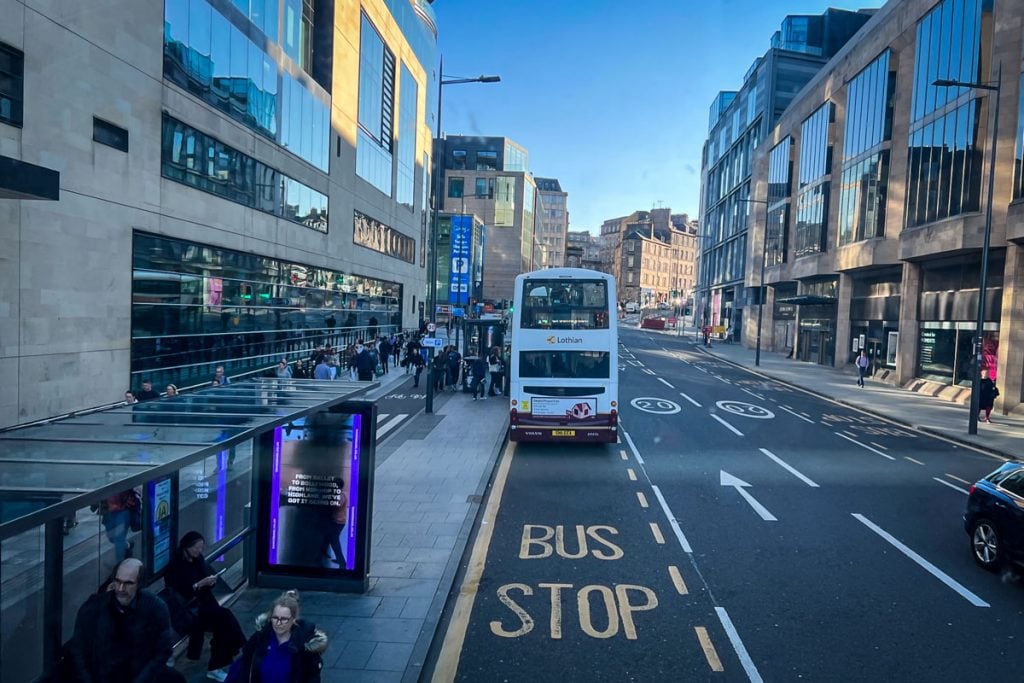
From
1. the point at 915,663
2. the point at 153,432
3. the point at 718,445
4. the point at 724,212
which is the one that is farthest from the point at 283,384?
the point at 724,212

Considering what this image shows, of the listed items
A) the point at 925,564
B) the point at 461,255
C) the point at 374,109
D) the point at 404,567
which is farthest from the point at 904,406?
the point at 461,255

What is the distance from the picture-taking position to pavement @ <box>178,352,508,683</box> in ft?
19.8

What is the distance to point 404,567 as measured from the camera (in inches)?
323

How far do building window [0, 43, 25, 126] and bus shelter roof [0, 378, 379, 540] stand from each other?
29.8 ft

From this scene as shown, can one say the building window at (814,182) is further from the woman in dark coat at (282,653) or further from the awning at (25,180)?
the woman in dark coat at (282,653)

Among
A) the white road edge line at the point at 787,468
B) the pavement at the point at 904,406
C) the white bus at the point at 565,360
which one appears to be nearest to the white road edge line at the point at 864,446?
the white road edge line at the point at 787,468

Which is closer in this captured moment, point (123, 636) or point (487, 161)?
point (123, 636)

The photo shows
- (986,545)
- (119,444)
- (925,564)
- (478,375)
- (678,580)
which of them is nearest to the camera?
(119,444)

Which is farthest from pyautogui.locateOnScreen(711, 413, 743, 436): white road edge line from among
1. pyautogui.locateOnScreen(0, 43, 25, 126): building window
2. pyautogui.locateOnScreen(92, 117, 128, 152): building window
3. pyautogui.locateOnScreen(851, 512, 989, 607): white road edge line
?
pyautogui.locateOnScreen(0, 43, 25, 126): building window

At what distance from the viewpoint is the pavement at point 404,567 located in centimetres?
602

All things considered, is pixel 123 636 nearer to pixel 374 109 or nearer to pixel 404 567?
pixel 404 567

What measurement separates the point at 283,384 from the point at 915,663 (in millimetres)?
7519

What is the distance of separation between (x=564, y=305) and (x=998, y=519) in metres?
9.41

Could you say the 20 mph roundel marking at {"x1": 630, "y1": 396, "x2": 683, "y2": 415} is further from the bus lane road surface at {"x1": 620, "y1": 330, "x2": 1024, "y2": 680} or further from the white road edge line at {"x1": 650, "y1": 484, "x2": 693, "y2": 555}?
the white road edge line at {"x1": 650, "y1": 484, "x2": 693, "y2": 555}
